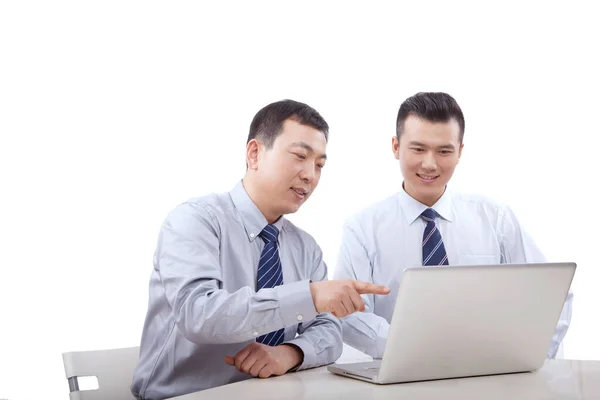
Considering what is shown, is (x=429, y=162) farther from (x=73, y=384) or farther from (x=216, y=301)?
(x=73, y=384)

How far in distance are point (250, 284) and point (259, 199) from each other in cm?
27

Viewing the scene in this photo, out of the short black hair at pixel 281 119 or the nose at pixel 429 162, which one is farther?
the nose at pixel 429 162

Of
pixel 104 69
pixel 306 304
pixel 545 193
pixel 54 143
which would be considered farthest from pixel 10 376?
pixel 545 193

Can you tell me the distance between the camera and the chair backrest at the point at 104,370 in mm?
2004

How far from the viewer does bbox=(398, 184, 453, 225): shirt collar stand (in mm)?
2699

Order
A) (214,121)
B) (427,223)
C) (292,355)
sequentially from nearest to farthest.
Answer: (292,355), (427,223), (214,121)

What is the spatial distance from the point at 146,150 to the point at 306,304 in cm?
215

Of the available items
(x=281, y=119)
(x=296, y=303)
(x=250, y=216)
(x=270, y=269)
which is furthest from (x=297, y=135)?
(x=296, y=303)

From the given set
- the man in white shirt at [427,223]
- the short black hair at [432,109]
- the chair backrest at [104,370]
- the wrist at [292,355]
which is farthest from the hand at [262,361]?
the short black hair at [432,109]

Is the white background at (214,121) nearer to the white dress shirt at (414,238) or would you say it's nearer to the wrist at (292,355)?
the white dress shirt at (414,238)

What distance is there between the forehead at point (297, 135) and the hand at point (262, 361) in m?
0.65

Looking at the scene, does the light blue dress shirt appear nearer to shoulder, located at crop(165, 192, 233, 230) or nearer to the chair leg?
shoulder, located at crop(165, 192, 233, 230)

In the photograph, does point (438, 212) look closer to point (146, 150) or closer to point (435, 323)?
point (435, 323)

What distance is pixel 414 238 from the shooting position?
8.84 feet
